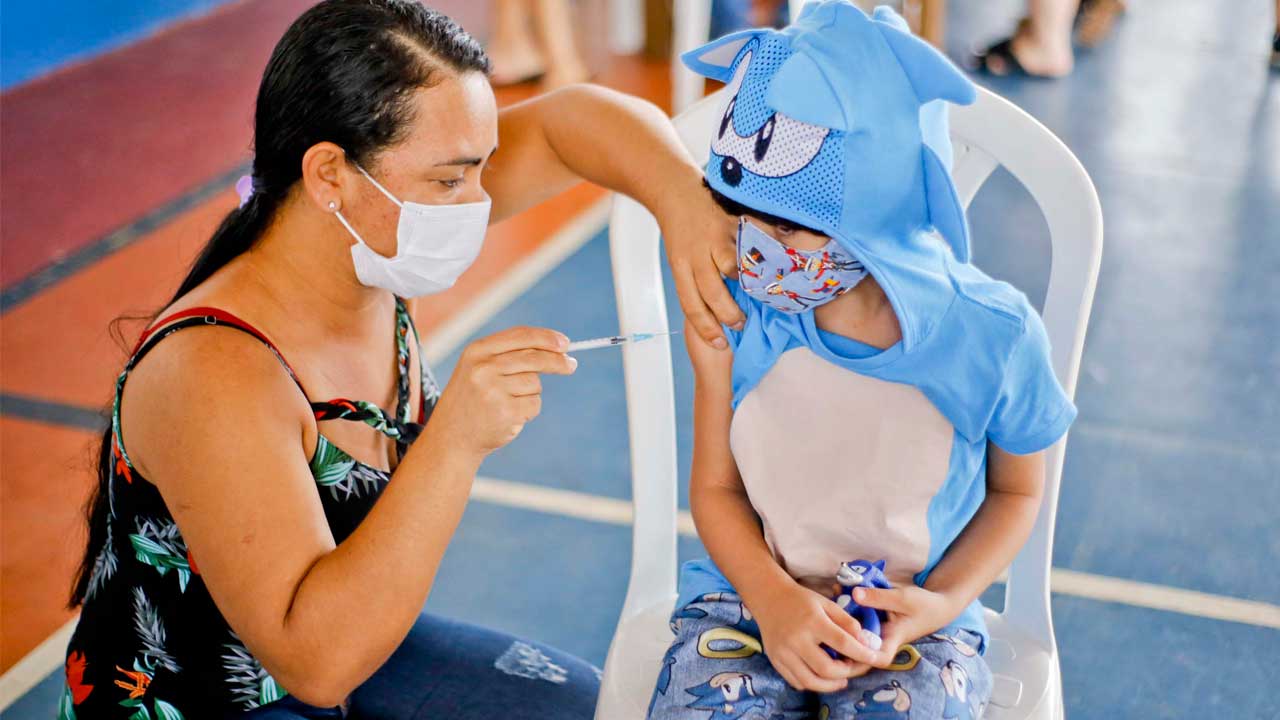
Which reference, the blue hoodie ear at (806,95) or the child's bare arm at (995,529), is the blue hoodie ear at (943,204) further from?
the child's bare arm at (995,529)

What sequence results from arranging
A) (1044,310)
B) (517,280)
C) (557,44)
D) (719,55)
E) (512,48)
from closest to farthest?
(719,55) < (1044,310) < (517,280) < (557,44) < (512,48)

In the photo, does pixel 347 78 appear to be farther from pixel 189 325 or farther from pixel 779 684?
pixel 779 684

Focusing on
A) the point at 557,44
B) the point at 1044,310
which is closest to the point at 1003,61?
the point at 557,44

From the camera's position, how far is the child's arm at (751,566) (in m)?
1.30

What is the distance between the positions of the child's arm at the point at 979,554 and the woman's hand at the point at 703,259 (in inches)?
13.4

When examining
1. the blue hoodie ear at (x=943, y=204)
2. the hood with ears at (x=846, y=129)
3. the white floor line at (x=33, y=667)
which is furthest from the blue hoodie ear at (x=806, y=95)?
the white floor line at (x=33, y=667)

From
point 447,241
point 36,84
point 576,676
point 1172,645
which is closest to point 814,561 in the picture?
point 576,676

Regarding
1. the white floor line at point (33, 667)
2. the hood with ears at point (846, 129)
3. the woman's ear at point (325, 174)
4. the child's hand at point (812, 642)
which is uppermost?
the hood with ears at point (846, 129)

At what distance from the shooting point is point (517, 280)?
343cm

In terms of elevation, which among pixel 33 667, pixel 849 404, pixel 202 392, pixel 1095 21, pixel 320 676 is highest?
pixel 202 392

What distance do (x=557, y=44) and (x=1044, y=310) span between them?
3.54m

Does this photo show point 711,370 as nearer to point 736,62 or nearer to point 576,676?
point 736,62

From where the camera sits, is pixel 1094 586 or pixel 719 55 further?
pixel 1094 586

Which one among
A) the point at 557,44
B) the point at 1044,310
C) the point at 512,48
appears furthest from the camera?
the point at 512,48
